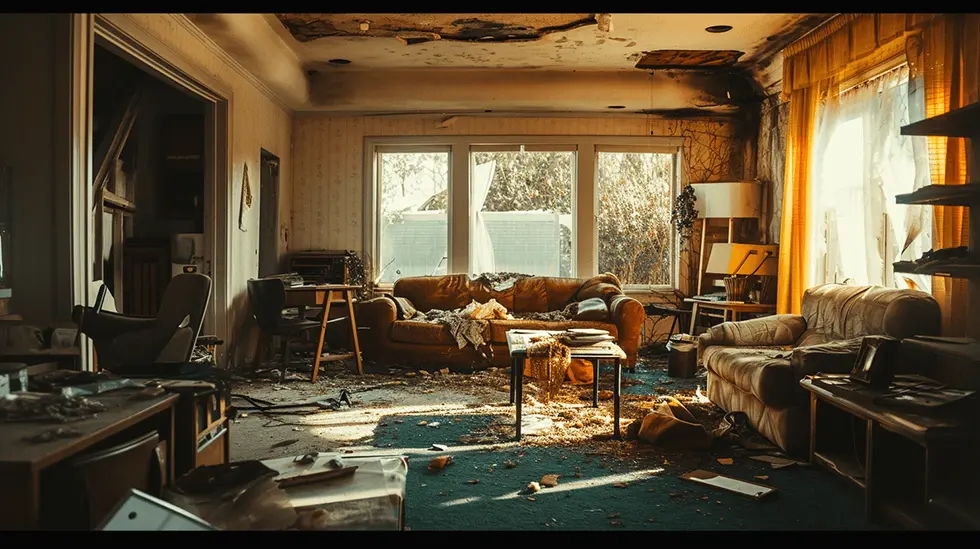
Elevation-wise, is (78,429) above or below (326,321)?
above

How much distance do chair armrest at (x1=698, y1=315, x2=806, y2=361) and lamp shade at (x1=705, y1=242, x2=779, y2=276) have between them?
1332 mm

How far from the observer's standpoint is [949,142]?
12.7ft

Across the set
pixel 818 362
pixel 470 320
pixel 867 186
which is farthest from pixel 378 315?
pixel 867 186

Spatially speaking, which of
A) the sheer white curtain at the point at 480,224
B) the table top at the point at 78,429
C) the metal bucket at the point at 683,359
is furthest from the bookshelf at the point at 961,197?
the sheer white curtain at the point at 480,224

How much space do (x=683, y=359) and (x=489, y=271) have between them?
2563 millimetres

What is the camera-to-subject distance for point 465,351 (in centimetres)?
615

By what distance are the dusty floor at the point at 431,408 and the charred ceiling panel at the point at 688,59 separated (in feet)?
9.26

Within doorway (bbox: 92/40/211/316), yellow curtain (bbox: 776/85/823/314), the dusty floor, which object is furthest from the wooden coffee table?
doorway (bbox: 92/40/211/316)

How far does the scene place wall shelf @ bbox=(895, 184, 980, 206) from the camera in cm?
304

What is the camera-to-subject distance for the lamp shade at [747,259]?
6.24m

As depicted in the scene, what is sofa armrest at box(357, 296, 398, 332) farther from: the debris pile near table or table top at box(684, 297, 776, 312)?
the debris pile near table

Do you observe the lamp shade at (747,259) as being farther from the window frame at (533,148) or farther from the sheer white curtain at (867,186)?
the window frame at (533,148)

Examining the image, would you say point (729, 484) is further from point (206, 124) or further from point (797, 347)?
point (206, 124)

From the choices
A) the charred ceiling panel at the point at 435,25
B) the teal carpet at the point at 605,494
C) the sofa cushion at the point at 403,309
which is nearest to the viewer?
the teal carpet at the point at 605,494
